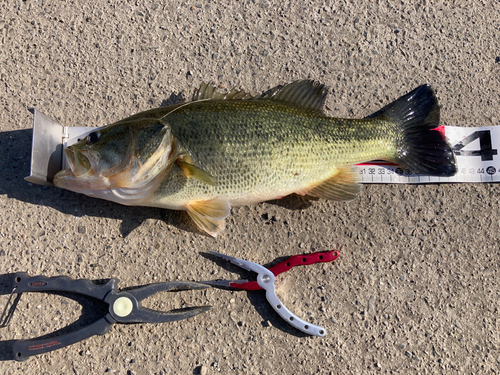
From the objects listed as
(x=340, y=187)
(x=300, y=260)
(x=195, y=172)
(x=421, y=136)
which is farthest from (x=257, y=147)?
(x=421, y=136)

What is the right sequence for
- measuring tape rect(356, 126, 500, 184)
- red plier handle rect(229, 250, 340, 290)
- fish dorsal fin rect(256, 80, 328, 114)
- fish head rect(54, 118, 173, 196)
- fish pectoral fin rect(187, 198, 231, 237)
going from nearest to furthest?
1. fish head rect(54, 118, 173, 196)
2. fish pectoral fin rect(187, 198, 231, 237)
3. red plier handle rect(229, 250, 340, 290)
4. fish dorsal fin rect(256, 80, 328, 114)
5. measuring tape rect(356, 126, 500, 184)

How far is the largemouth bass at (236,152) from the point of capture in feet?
6.59

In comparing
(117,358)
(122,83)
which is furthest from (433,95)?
(117,358)

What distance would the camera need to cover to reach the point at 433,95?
2.36m

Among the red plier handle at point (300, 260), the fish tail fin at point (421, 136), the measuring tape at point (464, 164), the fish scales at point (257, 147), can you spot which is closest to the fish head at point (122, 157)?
the fish scales at point (257, 147)

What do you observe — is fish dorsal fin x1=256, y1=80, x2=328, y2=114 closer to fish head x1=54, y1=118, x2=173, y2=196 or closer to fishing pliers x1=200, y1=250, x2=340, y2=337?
fish head x1=54, y1=118, x2=173, y2=196

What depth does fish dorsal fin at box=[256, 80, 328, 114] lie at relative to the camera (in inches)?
91.8

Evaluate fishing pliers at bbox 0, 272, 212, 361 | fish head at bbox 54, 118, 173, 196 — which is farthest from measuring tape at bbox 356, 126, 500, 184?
fishing pliers at bbox 0, 272, 212, 361

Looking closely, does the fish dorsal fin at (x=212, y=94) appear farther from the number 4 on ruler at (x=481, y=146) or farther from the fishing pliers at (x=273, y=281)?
the number 4 on ruler at (x=481, y=146)

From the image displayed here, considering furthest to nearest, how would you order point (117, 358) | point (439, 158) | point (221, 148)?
point (439, 158)
point (117, 358)
point (221, 148)

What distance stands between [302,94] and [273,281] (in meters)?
1.34

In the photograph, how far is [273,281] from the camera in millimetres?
2188

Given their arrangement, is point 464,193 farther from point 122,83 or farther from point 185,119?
point 122,83

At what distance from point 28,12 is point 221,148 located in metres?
2.06
